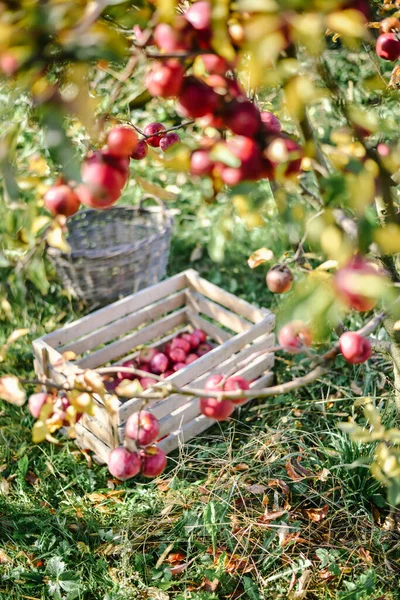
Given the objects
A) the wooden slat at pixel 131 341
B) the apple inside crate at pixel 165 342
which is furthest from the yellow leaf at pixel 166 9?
the wooden slat at pixel 131 341

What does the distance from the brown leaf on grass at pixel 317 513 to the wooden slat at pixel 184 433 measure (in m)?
0.47

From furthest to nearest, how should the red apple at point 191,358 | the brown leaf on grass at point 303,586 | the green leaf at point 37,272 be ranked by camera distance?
the red apple at point 191,358
the brown leaf on grass at point 303,586
the green leaf at point 37,272

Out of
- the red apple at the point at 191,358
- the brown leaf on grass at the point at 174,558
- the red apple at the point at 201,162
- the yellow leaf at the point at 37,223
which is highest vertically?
the red apple at the point at 201,162

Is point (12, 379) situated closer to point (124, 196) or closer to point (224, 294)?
point (224, 294)

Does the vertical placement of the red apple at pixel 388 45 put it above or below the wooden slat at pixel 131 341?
above

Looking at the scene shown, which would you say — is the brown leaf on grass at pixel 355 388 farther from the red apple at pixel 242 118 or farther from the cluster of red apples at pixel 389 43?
the red apple at pixel 242 118

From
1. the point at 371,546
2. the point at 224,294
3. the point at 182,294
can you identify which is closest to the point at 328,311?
the point at 371,546

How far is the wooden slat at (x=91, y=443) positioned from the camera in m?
2.14

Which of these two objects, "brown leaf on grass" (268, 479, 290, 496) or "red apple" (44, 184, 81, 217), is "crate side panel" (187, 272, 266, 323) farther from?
"red apple" (44, 184, 81, 217)

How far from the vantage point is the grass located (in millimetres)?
1769

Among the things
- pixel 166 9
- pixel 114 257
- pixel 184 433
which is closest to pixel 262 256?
pixel 166 9

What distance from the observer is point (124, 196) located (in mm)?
3697

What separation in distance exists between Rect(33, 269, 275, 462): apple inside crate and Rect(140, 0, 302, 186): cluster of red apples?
110cm

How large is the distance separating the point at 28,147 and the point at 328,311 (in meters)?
2.55
